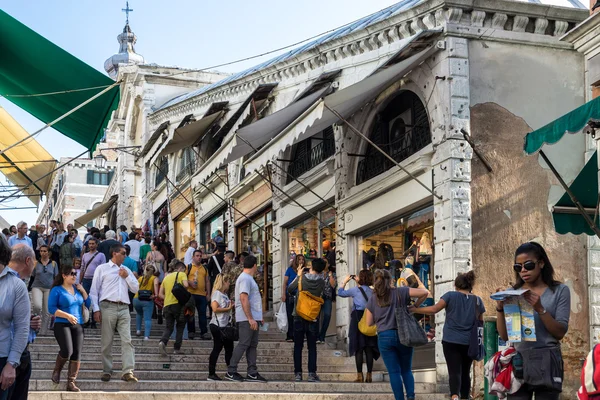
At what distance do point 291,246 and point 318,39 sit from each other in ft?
14.5

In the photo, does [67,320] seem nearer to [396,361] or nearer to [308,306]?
[308,306]

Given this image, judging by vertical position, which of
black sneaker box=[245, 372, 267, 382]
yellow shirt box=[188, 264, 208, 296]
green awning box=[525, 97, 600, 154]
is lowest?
black sneaker box=[245, 372, 267, 382]

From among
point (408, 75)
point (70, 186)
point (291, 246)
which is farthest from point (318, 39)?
point (70, 186)

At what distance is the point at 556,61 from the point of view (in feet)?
50.8

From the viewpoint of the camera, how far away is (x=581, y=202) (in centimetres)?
1141

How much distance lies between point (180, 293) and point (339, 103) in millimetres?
3796

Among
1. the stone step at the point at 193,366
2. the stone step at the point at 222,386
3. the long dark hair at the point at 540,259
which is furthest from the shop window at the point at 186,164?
the long dark hair at the point at 540,259

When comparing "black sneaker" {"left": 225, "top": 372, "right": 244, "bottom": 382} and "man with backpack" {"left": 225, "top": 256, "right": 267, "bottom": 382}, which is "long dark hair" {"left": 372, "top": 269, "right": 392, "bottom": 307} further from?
"black sneaker" {"left": 225, "top": 372, "right": 244, "bottom": 382}

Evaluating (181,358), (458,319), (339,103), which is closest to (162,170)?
(181,358)

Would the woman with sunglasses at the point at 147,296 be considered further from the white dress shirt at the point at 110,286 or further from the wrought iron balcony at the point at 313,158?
the white dress shirt at the point at 110,286

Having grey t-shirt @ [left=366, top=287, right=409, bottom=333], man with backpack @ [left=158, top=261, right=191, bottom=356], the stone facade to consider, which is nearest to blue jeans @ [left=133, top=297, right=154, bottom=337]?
man with backpack @ [left=158, top=261, right=191, bottom=356]

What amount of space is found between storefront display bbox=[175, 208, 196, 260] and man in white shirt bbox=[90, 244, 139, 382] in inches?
632

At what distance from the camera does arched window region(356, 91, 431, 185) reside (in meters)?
15.9

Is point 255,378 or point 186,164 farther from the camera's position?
point 186,164
